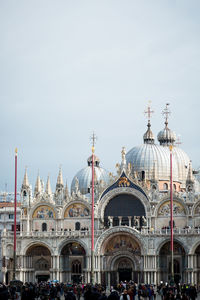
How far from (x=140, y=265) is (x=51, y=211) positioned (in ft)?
42.7

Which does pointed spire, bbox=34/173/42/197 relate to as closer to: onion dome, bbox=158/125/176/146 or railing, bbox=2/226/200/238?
railing, bbox=2/226/200/238

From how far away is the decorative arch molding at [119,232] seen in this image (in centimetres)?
7419

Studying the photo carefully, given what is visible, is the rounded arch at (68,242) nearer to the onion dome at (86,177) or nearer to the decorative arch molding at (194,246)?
the decorative arch molding at (194,246)

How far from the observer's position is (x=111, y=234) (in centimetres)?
7550

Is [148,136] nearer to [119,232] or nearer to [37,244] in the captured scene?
[119,232]

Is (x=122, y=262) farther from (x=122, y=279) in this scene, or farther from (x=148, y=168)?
(x=148, y=168)

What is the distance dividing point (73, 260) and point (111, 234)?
6.40m

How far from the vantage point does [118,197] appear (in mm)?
78375

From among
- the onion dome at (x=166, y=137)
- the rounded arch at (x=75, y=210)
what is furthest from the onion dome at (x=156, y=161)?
the rounded arch at (x=75, y=210)

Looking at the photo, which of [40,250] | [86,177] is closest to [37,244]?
[40,250]

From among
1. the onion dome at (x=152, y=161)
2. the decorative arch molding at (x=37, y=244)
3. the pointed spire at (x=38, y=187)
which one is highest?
the onion dome at (x=152, y=161)

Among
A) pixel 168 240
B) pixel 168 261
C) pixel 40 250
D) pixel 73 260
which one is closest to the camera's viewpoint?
pixel 168 240

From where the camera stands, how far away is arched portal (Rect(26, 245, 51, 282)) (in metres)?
78.9

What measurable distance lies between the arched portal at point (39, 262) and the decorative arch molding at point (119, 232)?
739 cm
